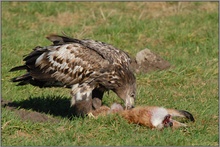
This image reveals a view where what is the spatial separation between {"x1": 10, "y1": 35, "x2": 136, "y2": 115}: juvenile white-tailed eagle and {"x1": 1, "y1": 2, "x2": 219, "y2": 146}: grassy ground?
0.47m

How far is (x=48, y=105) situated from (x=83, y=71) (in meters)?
1.08

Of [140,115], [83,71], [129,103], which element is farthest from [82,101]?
[140,115]

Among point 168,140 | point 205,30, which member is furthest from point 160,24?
point 168,140

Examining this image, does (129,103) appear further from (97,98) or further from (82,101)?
(82,101)

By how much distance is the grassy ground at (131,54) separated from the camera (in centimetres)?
804

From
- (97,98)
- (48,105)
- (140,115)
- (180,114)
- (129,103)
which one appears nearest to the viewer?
(140,115)

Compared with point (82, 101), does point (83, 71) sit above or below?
above

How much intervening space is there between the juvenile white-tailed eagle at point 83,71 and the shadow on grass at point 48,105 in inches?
14.7

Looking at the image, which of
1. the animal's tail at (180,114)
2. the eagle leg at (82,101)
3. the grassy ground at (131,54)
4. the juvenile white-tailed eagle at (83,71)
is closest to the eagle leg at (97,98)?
the juvenile white-tailed eagle at (83,71)

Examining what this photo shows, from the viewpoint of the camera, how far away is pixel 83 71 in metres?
8.99

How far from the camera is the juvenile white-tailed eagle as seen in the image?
29.3 ft

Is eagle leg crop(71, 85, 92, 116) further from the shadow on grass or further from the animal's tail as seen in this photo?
the animal's tail

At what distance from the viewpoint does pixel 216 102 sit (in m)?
10.4

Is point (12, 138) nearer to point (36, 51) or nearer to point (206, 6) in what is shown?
point (36, 51)
